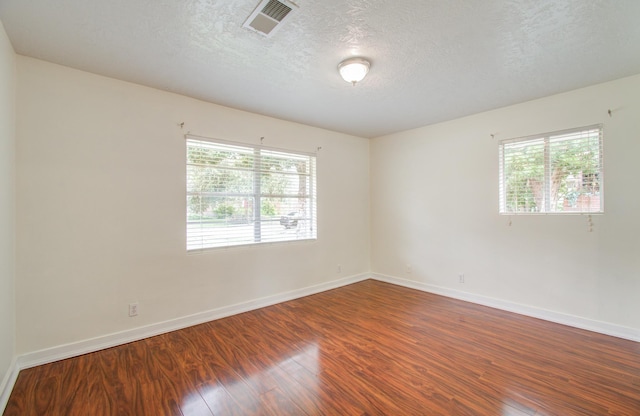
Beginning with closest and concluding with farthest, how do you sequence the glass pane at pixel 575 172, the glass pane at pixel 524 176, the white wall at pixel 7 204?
the white wall at pixel 7 204
the glass pane at pixel 575 172
the glass pane at pixel 524 176

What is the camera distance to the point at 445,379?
2.13 metres

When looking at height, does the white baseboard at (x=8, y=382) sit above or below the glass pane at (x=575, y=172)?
below

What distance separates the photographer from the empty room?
194 cm

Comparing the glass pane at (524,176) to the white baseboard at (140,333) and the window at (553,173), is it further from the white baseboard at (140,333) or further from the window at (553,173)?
the white baseboard at (140,333)

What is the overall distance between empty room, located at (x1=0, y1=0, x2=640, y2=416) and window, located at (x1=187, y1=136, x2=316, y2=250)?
3 centimetres

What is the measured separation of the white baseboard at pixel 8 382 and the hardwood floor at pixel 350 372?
1.9 inches

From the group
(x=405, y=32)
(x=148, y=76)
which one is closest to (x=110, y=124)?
(x=148, y=76)

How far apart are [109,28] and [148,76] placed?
0.72 m

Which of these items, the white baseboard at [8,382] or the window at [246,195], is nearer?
the white baseboard at [8,382]

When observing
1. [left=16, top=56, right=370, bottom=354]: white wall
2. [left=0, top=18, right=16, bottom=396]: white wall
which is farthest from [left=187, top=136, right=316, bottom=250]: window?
[left=0, top=18, right=16, bottom=396]: white wall

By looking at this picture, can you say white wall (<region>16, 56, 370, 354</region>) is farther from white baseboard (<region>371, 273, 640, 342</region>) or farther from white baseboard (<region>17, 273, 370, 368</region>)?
white baseboard (<region>371, 273, 640, 342</region>)

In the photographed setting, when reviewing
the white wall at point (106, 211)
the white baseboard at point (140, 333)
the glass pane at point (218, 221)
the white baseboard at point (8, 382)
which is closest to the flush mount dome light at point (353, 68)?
the white wall at point (106, 211)

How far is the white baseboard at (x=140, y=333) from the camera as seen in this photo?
2375 millimetres

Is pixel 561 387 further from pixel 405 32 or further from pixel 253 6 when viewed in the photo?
pixel 253 6
